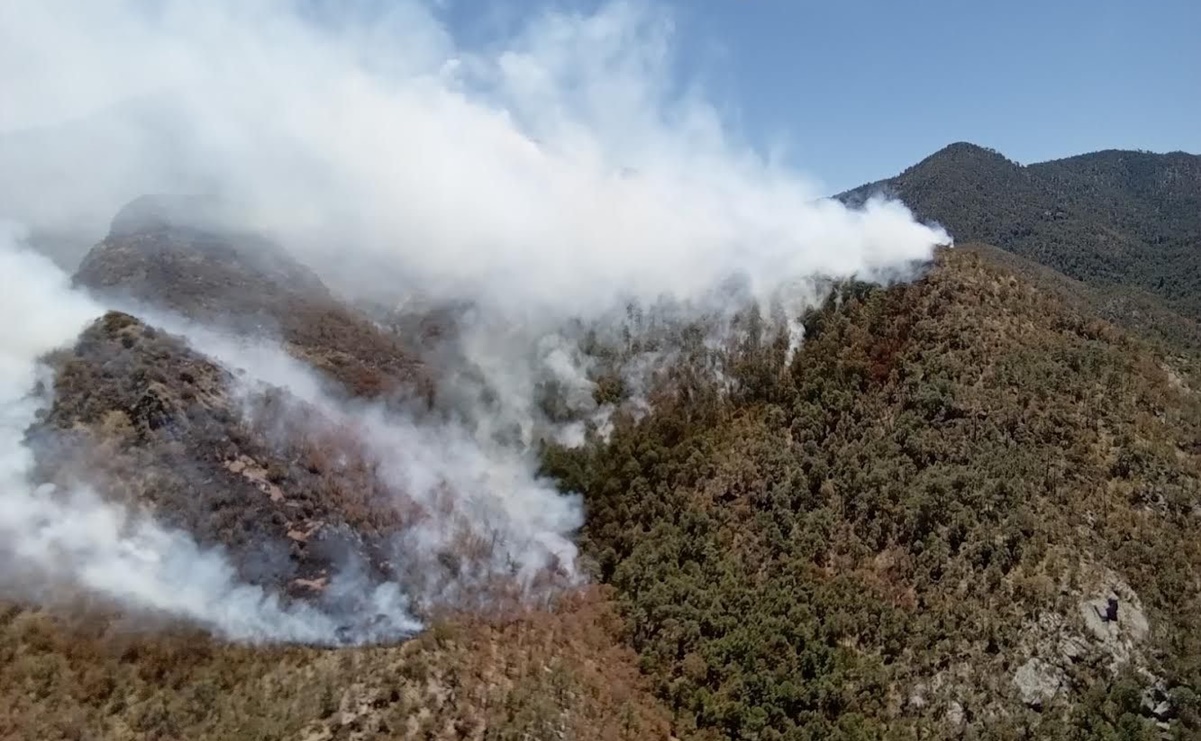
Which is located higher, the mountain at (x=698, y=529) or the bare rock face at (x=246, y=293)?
the bare rock face at (x=246, y=293)

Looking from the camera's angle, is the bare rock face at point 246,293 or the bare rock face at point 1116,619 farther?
the bare rock face at point 246,293

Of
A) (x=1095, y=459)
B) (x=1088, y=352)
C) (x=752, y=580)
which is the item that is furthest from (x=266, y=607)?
(x=1088, y=352)

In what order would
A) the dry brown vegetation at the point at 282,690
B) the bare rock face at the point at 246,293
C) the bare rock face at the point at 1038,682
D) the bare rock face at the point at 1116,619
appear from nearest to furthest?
the dry brown vegetation at the point at 282,690 < the bare rock face at the point at 1038,682 < the bare rock face at the point at 1116,619 < the bare rock face at the point at 246,293

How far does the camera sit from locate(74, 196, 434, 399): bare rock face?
58500 mm

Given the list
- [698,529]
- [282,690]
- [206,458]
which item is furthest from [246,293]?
[698,529]

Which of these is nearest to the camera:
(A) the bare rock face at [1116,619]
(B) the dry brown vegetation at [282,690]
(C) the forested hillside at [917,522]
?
(B) the dry brown vegetation at [282,690]

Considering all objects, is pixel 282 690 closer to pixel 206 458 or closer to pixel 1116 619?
pixel 206 458

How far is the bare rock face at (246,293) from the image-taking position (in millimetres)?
58500

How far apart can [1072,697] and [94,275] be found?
228 feet

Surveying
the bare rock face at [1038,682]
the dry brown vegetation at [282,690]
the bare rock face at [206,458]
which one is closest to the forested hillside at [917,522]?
the bare rock face at [1038,682]

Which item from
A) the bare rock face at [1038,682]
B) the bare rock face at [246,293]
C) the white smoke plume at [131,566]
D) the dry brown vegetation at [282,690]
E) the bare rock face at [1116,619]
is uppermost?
the bare rock face at [246,293]

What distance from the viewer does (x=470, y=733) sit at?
34.4 meters

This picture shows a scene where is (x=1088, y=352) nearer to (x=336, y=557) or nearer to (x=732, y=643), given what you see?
(x=732, y=643)

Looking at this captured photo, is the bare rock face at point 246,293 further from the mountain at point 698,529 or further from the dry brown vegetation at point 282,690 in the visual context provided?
the dry brown vegetation at point 282,690
